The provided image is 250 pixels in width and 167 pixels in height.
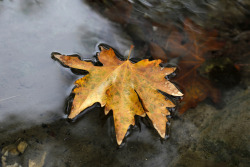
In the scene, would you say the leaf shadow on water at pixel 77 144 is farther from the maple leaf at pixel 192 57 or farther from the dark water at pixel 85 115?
the maple leaf at pixel 192 57

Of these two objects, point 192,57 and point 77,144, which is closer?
point 77,144

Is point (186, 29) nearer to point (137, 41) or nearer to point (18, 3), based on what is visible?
point (137, 41)

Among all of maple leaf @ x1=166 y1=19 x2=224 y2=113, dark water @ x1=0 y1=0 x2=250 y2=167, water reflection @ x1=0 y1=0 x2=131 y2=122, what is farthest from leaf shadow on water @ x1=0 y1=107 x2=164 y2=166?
maple leaf @ x1=166 y1=19 x2=224 y2=113

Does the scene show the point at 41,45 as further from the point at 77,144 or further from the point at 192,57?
the point at 192,57

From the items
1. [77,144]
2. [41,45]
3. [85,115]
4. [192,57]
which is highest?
[192,57]

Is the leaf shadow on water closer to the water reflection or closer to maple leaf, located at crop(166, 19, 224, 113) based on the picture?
the water reflection

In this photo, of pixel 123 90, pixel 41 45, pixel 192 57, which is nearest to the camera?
pixel 123 90

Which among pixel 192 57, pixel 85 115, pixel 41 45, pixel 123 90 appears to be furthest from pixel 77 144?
pixel 192 57
